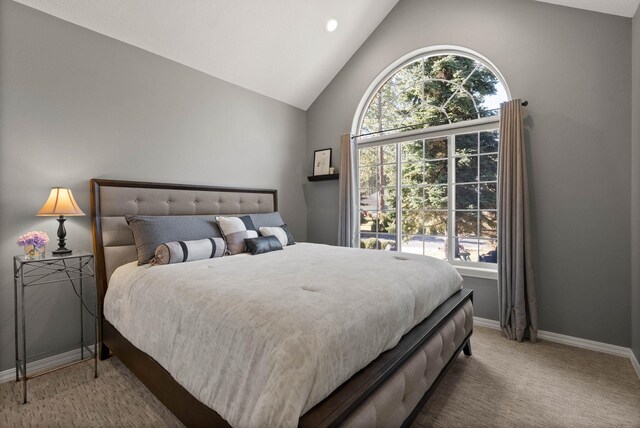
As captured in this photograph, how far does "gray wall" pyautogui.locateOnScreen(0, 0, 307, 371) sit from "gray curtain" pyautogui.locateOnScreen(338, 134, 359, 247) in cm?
146

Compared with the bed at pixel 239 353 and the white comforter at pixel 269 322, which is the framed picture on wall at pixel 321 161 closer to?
the bed at pixel 239 353

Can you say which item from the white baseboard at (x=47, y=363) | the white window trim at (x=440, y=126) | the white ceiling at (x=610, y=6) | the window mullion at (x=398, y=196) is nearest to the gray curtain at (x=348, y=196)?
the white window trim at (x=440, y=126)

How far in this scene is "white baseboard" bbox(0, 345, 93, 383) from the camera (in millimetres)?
2049

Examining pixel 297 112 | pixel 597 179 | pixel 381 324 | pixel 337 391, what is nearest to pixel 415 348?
pixel 381 324

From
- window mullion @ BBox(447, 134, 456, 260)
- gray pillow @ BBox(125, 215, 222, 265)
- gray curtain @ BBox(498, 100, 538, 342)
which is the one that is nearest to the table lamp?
gray pillow @ BBox(125, 215, 222, 265)

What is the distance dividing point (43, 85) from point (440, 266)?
127 inches

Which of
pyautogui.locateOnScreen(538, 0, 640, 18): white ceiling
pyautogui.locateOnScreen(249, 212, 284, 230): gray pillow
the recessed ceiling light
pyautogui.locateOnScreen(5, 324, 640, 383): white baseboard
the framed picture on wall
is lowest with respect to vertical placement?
pyautogui.locateOnScreen(5, 324, 640, 383): white baseboard

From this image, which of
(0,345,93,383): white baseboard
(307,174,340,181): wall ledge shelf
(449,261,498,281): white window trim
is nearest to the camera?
(0,345,93,383): white baseboard

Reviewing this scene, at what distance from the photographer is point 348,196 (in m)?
3.83

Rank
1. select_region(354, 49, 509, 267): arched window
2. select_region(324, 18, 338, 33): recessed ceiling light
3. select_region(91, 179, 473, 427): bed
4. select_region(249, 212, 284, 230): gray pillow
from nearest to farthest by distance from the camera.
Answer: select_region(91, 179, 473, 427): bed
select_region(354, 49, 509, 267): arched window
select_region(249, 212, 284, 230): gray pillow
select_region(324, 18, 338, 33): recessed ceiling light

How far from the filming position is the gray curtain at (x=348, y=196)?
3832mm

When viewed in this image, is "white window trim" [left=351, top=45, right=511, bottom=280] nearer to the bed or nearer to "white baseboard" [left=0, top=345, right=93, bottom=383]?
the bed

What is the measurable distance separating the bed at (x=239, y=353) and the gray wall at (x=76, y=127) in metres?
0.17

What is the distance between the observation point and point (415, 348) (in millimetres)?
1479
